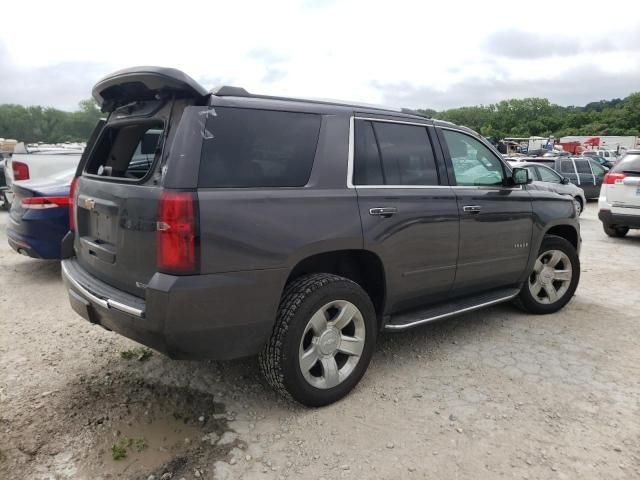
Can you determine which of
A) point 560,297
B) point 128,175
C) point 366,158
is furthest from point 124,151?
point 560,297

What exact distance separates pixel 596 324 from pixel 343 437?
309cm

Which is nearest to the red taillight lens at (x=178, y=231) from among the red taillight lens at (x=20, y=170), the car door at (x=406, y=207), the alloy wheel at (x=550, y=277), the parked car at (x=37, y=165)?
the car door at (x=406, y=207)

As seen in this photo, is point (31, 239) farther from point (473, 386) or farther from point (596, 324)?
point (596, 324)

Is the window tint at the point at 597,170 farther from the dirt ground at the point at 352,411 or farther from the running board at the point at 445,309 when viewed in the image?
the running board at the point at 445,309

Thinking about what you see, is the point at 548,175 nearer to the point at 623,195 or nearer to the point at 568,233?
the point at 623,195

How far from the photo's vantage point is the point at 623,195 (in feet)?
29.5

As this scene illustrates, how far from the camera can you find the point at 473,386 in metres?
3.51

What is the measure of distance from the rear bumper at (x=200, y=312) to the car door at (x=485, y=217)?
5.80 ft

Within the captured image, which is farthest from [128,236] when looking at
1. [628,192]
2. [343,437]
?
[628,192]

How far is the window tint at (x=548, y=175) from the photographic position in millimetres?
13188

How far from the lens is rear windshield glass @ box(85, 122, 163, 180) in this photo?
10.6 feet

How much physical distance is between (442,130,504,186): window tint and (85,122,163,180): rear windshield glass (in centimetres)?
221

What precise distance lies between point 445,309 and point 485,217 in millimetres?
824

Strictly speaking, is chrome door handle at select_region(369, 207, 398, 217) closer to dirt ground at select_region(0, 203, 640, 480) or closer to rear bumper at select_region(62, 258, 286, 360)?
rear bumper at select_region(62, 258, 286, 360)
